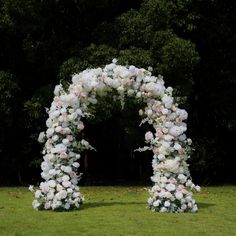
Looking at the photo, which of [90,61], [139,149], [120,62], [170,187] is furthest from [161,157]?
[90,61]

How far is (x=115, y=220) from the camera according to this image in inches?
419

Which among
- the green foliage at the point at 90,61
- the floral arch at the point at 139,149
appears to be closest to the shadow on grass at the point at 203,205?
the floral arch at the point at 139,149

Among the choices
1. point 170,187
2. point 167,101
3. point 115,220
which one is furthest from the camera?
point 167,101

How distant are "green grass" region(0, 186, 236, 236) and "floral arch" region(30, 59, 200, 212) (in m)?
0.34

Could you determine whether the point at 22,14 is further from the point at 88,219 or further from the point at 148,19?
the point at 88,219

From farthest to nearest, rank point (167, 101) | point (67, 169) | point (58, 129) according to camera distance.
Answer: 1. point (167, 101)
2. point (58, 129)
3. point (67, 169)

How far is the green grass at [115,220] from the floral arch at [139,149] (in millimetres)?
342

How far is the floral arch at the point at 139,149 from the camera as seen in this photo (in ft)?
39.1

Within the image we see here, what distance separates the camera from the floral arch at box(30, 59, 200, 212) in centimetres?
1191

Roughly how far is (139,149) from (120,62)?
21.0 ft

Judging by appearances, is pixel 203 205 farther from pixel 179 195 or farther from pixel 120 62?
pixel 120 62

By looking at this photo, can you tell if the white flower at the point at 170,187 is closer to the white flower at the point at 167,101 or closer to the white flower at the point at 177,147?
the white flower at the point at 177,147

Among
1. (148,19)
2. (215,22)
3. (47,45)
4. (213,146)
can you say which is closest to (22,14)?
(47,45)

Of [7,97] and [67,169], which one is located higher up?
[7,97]
